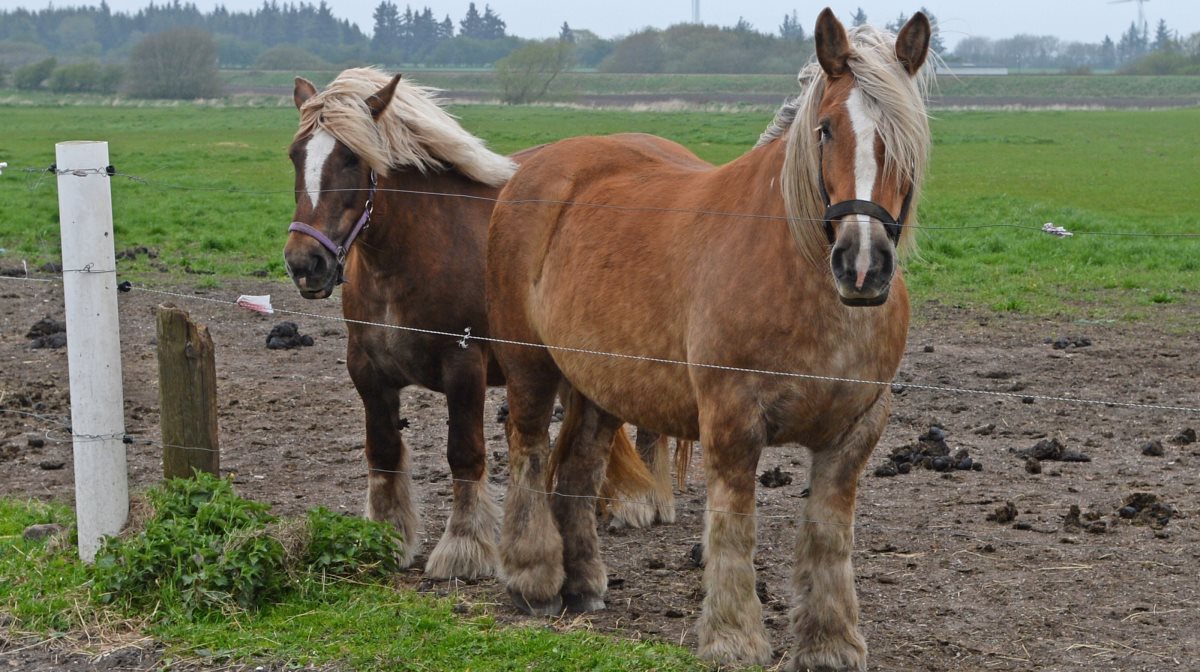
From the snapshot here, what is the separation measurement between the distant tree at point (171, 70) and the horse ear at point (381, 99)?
212ft

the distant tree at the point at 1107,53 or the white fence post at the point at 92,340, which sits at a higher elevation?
the distant tree at the point at 1107,53

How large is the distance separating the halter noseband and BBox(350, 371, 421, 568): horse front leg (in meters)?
0.66

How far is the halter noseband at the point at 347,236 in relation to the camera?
5094mm

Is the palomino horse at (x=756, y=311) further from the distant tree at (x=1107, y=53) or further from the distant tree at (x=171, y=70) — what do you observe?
the distant tree at (x=1107, y=53)

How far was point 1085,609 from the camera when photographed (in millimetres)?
4820

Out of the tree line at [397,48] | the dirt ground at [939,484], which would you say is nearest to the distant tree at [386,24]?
the tree line at [397,48]

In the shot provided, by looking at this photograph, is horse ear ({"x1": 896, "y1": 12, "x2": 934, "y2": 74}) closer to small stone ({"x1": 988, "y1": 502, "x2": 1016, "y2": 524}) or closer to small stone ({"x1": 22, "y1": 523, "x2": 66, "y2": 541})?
small stone ({"x1": 988, "y1": 502, "x2": 1016, "y2": 524})

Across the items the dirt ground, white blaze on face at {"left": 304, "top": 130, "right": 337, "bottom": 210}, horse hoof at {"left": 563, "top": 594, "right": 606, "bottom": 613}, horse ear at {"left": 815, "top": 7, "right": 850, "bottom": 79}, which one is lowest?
horse hoof at {"left": 563, "top": 594, "right": 606, "bottom": 613}

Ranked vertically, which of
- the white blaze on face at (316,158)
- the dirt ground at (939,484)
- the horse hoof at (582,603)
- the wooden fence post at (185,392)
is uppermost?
the white blaze on face at (316,158)

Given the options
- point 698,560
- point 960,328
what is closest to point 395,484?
point 698,560

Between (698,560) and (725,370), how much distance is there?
1.79 m

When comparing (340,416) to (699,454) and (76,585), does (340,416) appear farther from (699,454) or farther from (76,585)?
(76,585)

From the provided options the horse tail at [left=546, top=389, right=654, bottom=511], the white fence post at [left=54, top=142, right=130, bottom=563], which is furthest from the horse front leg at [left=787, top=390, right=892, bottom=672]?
the white fence post at [left=54, top=142, right=130, bottom=563]

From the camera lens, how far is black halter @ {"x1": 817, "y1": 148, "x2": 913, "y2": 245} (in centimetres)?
360
